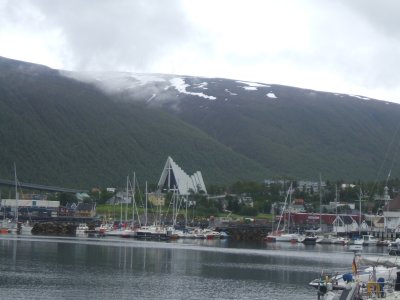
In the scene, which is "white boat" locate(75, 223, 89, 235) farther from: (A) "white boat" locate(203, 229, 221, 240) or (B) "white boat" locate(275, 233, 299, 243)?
(B) "white boat" locate(275, 233, 299, 243)

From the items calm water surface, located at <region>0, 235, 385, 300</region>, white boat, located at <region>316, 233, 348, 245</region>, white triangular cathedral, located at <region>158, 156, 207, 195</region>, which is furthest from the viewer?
white triangular cathedral, located at <region>158, 156, 207, 195</region>

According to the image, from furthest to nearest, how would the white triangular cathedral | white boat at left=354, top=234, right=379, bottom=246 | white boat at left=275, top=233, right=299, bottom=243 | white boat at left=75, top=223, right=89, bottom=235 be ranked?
1. the white triangular cathedral
2. white boat at left=75, top=223, right=89, bottom=235
3. white boat at left=275, top=233, right=299, bottom=243
4. white boat at left=354, top=234, right=379, bottom=246

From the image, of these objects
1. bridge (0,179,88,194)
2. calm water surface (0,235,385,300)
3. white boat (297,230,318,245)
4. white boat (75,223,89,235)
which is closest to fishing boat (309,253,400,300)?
calm water surface (0,235,385,300)

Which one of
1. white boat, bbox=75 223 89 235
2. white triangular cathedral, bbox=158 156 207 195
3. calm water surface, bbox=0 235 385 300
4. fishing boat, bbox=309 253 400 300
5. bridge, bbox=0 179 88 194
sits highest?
white triangular cathedral, bbox=158 156 207 195

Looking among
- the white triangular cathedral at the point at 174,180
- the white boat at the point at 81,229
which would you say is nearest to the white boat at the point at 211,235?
the white boat at the point at 81,229

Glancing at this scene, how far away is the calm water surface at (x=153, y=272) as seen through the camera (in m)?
47.3

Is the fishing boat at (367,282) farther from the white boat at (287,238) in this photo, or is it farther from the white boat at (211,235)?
the white boat at (211,235)

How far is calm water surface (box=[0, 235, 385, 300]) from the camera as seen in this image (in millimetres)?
47312

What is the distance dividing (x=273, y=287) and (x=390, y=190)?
120861 millimetres

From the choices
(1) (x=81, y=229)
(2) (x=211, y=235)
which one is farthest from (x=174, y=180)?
(2) (x=211, y=235)

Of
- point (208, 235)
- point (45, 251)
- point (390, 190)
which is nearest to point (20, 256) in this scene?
point (45, 251)

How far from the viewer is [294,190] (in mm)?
164375

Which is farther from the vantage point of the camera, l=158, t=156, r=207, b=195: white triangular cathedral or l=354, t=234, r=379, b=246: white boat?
l=158, t=156, r=207, b=195: white triangular cathedral

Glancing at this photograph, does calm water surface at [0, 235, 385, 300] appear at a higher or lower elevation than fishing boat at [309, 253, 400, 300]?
lower
